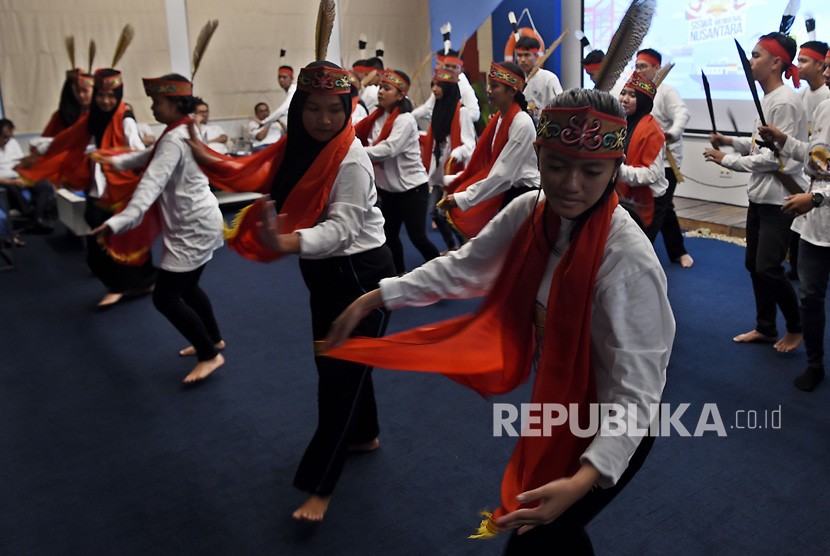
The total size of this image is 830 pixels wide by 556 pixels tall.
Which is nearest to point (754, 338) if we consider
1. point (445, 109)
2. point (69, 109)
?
point (445, 109)

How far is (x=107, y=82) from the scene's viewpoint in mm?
4422

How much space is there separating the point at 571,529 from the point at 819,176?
84.2 inches

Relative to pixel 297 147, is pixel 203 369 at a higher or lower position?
lower

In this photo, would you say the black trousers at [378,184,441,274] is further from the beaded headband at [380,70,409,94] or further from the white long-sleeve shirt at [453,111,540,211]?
the white long-sleeve shirt at [453,111,540,211]

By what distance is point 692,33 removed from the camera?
6973 millimetres

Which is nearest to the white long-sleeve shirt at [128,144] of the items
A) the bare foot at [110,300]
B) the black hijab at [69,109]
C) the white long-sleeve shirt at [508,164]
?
the black hijab at [69,109]

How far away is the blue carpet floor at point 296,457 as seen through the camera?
2367mm

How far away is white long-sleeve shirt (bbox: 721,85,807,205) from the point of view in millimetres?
3424

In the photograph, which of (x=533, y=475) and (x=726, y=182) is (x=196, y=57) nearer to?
(x=533, y=475)

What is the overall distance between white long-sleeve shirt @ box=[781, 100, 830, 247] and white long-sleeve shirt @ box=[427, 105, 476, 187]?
231 centimetres

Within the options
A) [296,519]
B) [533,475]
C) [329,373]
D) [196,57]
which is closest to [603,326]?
[533,475]

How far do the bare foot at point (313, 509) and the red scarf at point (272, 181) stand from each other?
2.70 ft

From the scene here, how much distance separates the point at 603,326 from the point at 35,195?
6.96 meters

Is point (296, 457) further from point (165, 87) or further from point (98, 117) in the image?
point (98, 117)
